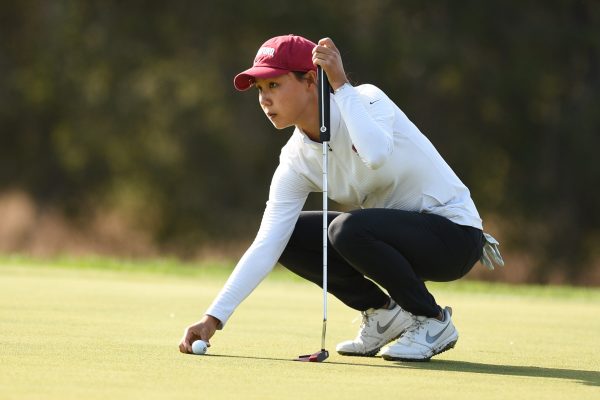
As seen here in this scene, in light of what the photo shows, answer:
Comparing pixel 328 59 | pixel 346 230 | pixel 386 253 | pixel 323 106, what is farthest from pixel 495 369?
pixel 328 59

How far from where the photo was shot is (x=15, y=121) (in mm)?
22062

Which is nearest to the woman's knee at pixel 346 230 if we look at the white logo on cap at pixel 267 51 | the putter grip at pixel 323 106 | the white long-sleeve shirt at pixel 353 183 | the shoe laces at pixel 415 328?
the white long-sleeve shirt at pixel 353 183

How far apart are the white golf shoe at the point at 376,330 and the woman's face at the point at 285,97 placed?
2.87 feet

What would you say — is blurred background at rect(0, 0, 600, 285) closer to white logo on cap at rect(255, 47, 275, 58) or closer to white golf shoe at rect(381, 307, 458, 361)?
white golf shoe at rect(381, 307, 458, 361)

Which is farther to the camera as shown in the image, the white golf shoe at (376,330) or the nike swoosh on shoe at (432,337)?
the white golf shoe at (376,330)

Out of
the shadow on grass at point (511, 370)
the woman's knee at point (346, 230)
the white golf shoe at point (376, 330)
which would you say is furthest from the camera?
the white golf shoe at point (376, 330)

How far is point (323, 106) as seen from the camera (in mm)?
4449

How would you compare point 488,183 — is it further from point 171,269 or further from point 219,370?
point 219,370

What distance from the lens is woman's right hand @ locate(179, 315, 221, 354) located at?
4441 mm

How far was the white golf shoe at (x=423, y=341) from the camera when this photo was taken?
15.1 ft

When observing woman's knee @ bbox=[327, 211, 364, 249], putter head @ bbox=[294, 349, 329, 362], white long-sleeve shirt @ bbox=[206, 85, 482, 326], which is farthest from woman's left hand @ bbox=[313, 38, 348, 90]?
putter head @ bbox=[294, 349, 329, 362]

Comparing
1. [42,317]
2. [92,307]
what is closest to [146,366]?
[42,317]

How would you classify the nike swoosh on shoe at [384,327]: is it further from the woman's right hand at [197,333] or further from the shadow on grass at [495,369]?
the woman's right hand at [197,333]

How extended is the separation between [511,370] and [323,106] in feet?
3.72
